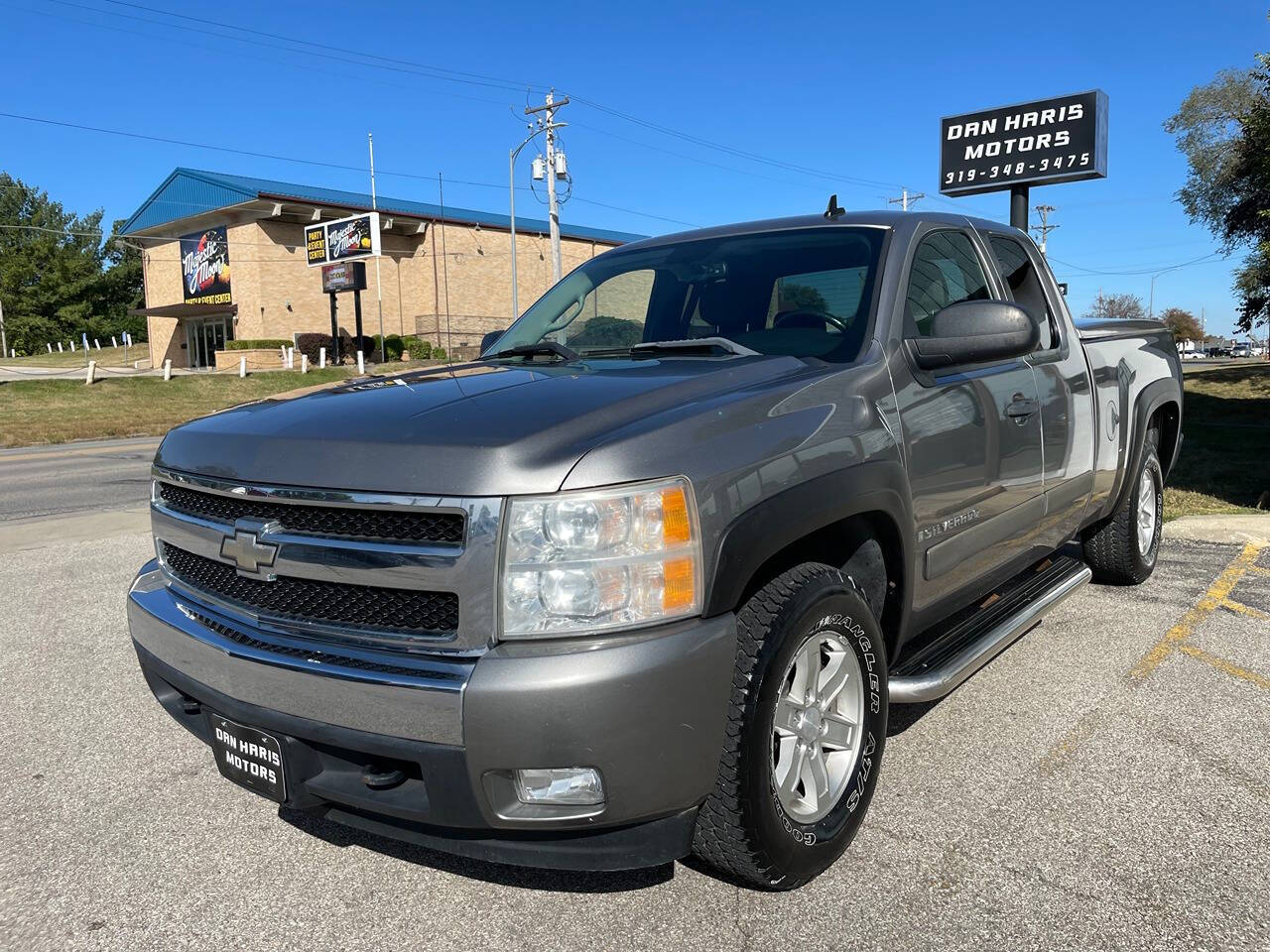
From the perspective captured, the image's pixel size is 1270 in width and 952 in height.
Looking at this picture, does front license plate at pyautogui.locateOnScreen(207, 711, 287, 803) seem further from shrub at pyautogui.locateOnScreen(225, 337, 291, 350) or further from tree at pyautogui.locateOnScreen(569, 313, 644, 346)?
shrub at pyautogui.locateOnScreen(225, 337, 291, 350)

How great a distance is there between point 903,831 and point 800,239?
2.14 metres

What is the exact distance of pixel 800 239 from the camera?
12.2 ft

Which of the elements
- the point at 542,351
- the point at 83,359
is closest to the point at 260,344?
the point at 83,359

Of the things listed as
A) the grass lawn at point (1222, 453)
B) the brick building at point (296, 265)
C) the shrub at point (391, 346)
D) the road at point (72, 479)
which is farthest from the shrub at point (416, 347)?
the grass lawn at point (1222, 453)

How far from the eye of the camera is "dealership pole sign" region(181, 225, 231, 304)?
46.4m

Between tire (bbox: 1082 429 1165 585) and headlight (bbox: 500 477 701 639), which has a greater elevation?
headlight (bbox: 500 477 701 639)

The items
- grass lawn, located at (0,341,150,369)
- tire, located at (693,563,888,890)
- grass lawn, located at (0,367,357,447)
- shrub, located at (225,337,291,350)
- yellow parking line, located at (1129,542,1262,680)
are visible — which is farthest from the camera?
grass lawn, located at (0,341,150,369)

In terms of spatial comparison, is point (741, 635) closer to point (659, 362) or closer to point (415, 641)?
point (415, 641)

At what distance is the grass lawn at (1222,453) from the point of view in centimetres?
895

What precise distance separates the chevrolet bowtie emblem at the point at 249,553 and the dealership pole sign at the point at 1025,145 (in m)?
15.8

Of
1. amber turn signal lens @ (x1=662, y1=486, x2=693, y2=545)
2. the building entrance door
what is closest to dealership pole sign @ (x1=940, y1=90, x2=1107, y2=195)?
amber turn signal lens @ (x1=662, y1=486, x2=693, y2=545)

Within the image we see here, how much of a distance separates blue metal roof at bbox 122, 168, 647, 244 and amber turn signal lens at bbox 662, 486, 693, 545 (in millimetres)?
46366

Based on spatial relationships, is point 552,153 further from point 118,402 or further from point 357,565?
point 357,565

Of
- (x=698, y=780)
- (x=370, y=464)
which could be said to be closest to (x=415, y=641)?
(x=370, y=464)
